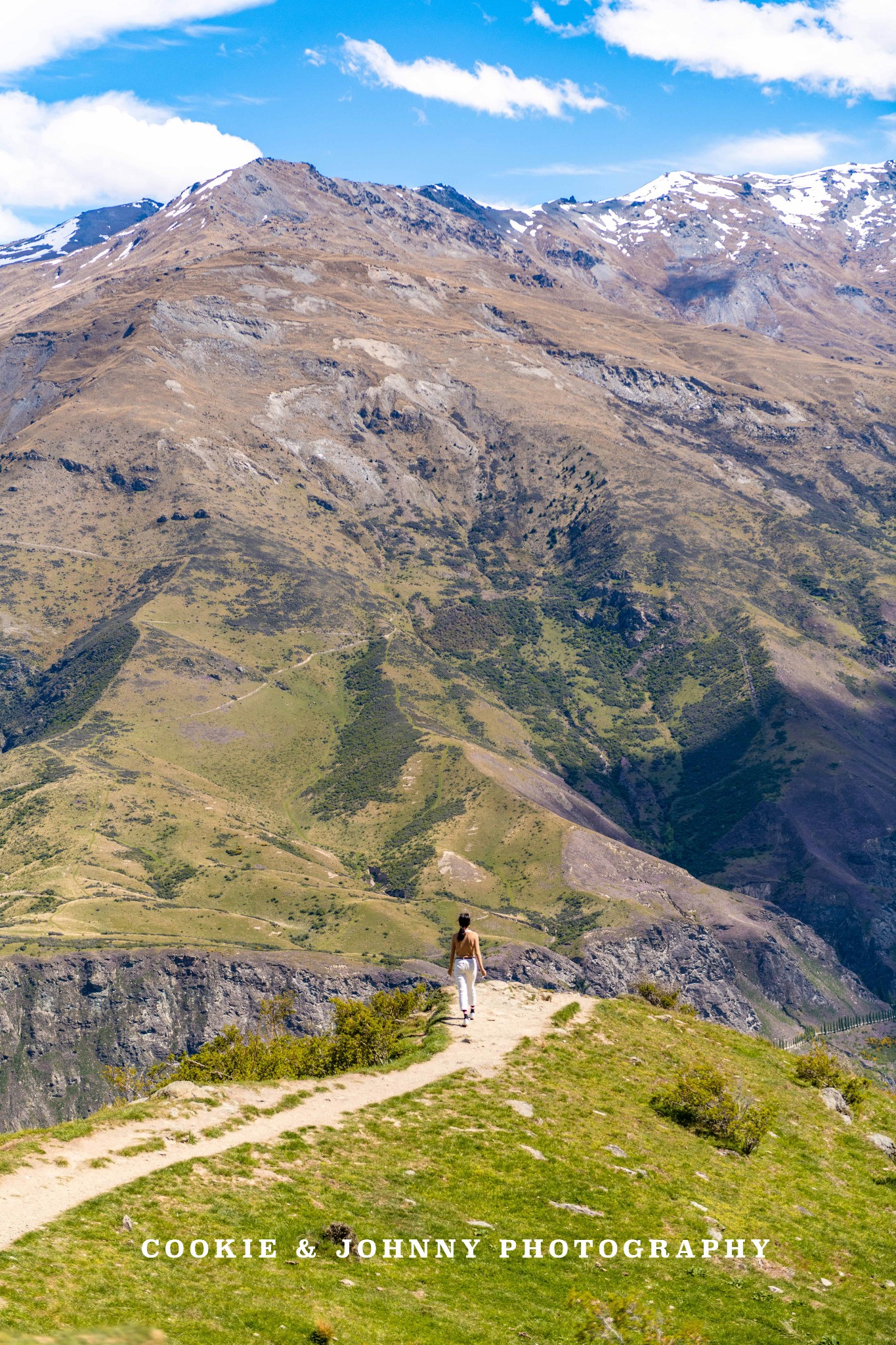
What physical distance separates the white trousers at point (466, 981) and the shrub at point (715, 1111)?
919 centimetres

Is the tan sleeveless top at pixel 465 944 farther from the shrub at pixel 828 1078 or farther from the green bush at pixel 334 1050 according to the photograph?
the shrub at pixel 828 1078

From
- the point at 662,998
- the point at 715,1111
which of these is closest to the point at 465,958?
the point at 715,1111

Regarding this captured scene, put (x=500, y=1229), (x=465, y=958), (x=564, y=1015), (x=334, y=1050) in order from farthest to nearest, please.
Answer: (x=564, y=1015), (x=334, y=1050), (x=465, y=958), (x=500, y=1229)

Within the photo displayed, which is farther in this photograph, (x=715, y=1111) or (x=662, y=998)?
(x=662, y=998)

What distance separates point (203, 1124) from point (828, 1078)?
3084 centimetres

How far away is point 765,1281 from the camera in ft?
110

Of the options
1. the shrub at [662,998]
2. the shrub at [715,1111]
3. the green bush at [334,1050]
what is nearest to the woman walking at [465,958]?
the green bush at [334,1050]

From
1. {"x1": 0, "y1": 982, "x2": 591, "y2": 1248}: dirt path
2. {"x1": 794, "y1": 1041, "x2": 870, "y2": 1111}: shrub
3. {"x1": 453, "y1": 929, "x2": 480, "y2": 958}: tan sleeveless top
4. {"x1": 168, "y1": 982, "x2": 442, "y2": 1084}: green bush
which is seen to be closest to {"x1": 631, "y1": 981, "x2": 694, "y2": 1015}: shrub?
{"x1": 794, "y1": 1041, "x2": 870, "y2": 1111}: shrub

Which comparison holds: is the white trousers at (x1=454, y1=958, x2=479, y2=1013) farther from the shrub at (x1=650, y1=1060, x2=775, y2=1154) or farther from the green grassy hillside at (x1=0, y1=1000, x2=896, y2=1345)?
the shrub at (x1=650, y1=1060, x2=775, y2=1154)

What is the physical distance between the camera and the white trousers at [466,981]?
156 ft

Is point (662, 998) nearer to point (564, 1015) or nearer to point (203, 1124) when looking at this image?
point (564, 1015)

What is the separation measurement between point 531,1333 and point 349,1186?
8.32 meters

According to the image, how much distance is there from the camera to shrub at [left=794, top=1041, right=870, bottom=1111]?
5288cm

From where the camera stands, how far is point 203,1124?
1506 inches
